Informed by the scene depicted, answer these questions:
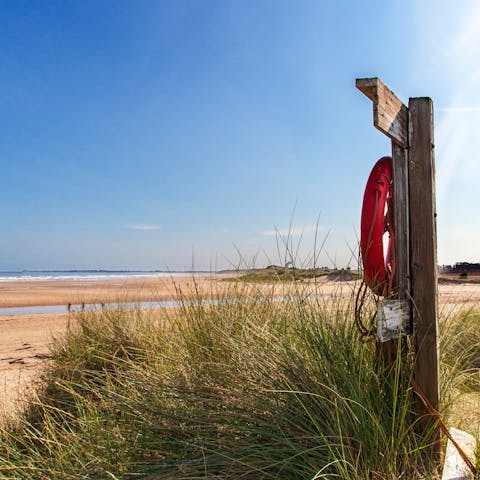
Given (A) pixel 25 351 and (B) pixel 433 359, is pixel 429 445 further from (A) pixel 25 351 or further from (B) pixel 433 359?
(A) pixel 25 351

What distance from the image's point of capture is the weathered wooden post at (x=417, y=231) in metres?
2.62

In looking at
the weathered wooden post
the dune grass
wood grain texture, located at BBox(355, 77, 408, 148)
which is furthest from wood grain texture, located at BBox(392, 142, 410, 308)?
the dune grass

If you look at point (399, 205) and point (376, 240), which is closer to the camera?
point (376, 240)

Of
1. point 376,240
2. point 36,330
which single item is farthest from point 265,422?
point 36,330

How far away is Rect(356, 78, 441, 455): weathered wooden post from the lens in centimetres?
262

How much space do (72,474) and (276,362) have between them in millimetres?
1309

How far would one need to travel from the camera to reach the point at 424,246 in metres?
2.70

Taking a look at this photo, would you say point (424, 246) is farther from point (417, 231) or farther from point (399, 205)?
point (399, 205)

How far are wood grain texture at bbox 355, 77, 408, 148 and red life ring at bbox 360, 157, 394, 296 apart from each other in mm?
271

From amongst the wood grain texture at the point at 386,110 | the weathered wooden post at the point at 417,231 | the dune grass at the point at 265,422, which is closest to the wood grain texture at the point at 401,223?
the weathered wooden post at the point at 417,231

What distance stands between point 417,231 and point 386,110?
788 millimetres

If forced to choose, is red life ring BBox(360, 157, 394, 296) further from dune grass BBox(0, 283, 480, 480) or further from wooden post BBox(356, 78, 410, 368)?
dune grass BBox(0, 283, 480, 480)

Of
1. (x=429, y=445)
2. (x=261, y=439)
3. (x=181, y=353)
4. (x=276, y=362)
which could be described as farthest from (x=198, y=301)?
(x=429, y=445)

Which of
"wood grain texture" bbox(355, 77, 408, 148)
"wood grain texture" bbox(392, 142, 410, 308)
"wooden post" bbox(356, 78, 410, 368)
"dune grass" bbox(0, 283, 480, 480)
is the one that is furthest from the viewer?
"wood grain texture" bbox(392, 142, 410, 308)
